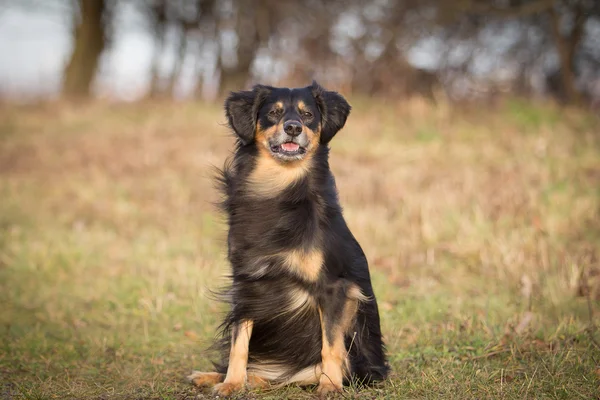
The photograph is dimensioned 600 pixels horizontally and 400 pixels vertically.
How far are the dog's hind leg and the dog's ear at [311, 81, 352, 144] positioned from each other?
1.09m

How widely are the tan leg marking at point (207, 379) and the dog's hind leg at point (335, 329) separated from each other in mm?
673

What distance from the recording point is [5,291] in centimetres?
711

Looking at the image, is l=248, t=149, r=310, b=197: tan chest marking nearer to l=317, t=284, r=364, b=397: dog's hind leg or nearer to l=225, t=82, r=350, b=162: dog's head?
l=225, t=82, r=350, b=162: dog's head

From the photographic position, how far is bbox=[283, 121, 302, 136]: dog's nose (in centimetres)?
437

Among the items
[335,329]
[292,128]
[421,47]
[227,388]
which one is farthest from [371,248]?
[421,47]

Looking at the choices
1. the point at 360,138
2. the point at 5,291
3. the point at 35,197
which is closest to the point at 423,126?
the point at 360,138

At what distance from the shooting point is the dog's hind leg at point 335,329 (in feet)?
13.2

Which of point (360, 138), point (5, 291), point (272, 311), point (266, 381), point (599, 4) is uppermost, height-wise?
point (599, 4)

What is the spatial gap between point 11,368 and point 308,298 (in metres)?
2.31

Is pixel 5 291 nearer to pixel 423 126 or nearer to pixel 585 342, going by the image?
pixel 585 342

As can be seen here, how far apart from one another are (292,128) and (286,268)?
903 millimetres

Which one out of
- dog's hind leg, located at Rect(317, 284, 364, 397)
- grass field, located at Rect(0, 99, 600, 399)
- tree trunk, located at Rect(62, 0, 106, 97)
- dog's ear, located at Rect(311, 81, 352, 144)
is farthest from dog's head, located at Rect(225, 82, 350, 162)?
tree trunk, located at Rect(62, 0, 106, 97)

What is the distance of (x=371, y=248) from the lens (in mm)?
8109

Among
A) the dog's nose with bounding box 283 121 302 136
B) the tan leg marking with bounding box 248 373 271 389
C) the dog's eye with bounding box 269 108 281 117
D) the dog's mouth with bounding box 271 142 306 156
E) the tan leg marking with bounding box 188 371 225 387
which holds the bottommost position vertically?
the tan leg marking with bounding box 188 371 225 387
